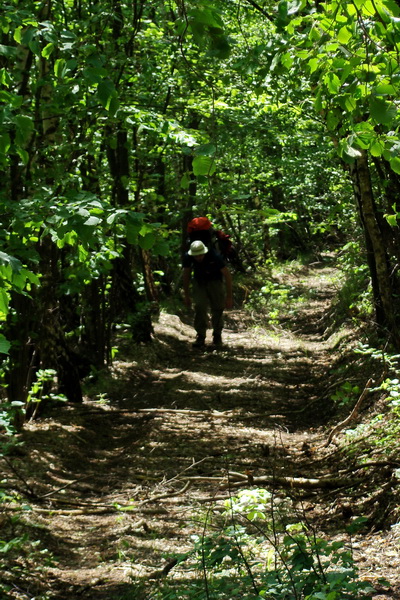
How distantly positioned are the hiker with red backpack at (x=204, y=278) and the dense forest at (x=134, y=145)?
37.5 inches

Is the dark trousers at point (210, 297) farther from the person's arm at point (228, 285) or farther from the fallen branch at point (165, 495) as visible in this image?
the fallen branch at point (165, 495)

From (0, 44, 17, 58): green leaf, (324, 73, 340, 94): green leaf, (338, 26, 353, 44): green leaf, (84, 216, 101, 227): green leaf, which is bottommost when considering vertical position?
(84, 216, 101, 227): green leaf

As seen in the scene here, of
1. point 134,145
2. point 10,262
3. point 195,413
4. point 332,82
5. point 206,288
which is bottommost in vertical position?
point 195,413

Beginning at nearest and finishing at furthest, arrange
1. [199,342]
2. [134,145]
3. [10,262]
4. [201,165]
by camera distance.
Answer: [10,262] → [201,165] → [134,145] → [199,342]

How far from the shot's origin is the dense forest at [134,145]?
3207 mm

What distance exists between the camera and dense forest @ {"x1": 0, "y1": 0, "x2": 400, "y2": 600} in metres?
3.21

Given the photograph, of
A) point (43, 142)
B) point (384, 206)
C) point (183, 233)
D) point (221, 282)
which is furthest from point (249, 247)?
point (43, 142)

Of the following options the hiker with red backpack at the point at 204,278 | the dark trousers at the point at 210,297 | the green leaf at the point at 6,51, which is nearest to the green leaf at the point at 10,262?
the green leaf at the point at 6,51

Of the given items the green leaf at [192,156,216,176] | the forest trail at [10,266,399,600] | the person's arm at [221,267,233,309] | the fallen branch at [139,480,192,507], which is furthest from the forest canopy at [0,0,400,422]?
the fallen branch at [139,480,192,507]

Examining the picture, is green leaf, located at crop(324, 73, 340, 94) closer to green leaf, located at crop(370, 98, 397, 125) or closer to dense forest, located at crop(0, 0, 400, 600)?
dense forest, located at crop(0, 0, 400, 600)

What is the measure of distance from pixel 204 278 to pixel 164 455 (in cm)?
521

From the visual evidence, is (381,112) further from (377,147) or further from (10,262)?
(10,262)

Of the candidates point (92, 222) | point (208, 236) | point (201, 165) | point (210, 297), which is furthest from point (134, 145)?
point (201, 165)

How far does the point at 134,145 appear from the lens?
1130 centimetres
